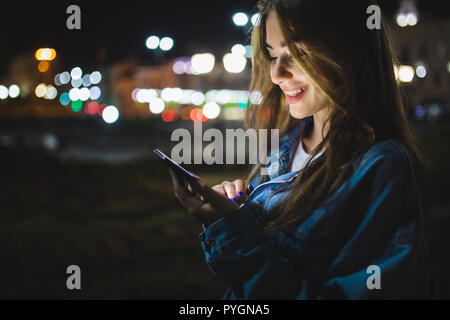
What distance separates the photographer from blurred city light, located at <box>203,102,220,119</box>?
4325 centimetres

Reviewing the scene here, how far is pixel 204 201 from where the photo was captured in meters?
1.55

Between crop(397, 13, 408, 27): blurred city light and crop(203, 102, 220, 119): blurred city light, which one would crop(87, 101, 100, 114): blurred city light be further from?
crop(397, 13, 408, 27): blurred city light

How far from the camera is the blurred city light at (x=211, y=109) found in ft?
142

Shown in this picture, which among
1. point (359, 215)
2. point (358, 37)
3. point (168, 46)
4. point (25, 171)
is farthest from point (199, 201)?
point (25, 171)

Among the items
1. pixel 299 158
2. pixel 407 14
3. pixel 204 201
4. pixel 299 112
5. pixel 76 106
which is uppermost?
pixel 407 14

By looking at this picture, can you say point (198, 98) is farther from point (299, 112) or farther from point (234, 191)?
point (299, 112)

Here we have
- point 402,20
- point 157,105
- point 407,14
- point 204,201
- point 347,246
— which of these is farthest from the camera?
point 402,20

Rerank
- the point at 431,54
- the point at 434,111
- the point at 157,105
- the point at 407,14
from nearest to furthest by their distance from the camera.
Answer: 1. the point at 434,111
2. the point at 157,105
3. the point at 407,14
4. the point at 431,54

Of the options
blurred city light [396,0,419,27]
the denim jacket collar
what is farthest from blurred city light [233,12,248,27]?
blurred city light [396,0,419,27]

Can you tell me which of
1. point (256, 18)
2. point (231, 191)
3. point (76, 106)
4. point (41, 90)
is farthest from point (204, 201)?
point (76, 106)

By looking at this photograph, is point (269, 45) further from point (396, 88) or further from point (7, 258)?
point (7, 258)

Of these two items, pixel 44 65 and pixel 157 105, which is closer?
pixel 44 65

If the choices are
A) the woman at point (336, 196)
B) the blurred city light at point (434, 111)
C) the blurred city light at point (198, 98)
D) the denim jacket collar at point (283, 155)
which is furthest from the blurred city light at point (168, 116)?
the woman at point (336, 196)

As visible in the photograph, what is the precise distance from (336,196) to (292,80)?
1.57 ft
